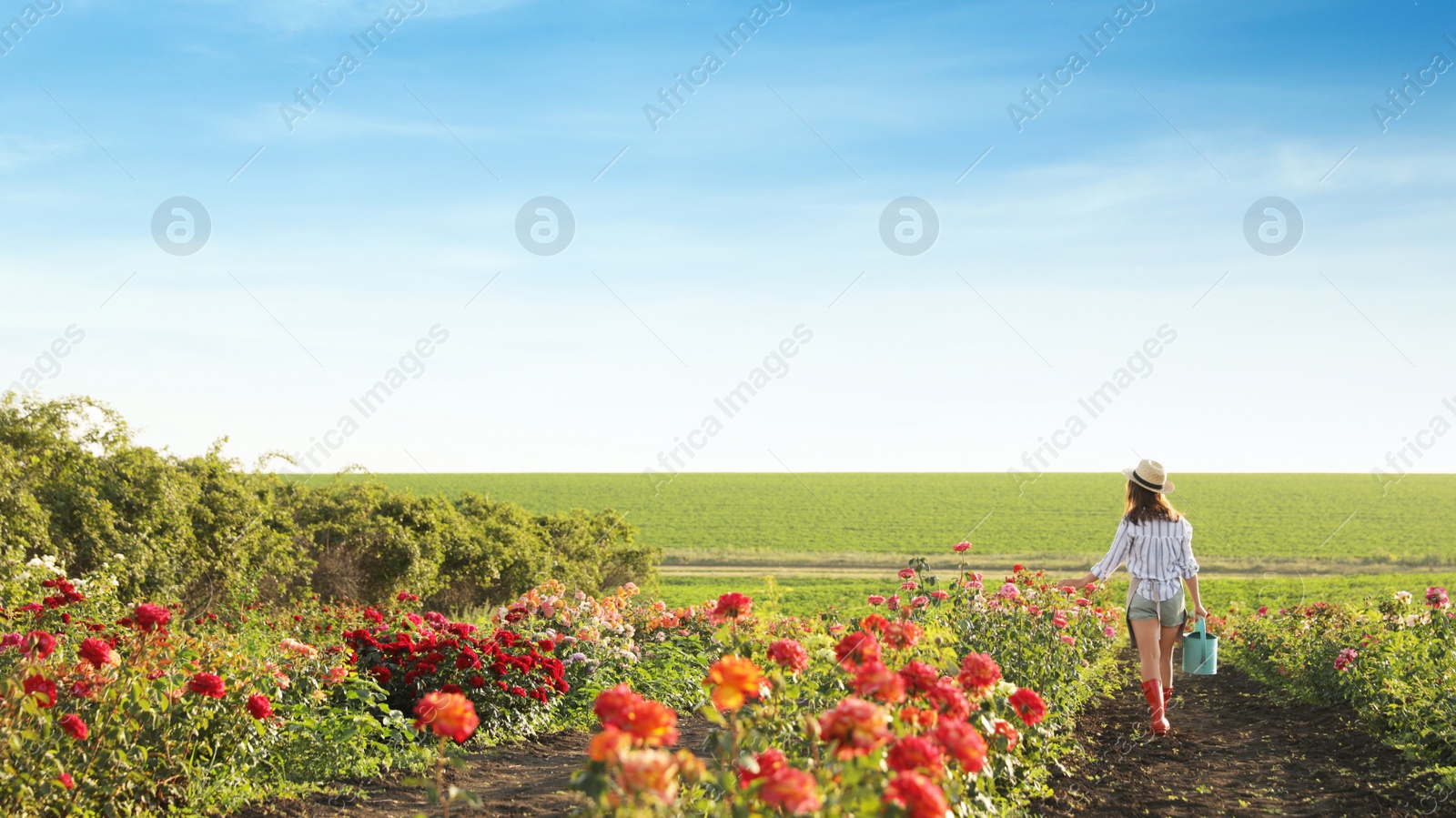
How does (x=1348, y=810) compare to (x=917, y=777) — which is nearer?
(x=917, y=777)

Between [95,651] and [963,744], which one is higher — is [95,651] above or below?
below

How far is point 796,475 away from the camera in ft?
349

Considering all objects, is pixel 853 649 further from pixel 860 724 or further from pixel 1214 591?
pixel 1214 591

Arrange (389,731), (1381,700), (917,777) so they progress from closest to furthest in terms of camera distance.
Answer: (917,777) → (389,731) → (1381,700)

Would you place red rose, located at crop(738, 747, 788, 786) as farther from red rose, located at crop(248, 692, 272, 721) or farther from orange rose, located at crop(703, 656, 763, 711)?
red rose, located at crop(248, 692, 272, 721)

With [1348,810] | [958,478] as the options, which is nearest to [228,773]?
[1348,810]

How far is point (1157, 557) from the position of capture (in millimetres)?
6309

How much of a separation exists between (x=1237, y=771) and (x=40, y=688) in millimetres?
5771

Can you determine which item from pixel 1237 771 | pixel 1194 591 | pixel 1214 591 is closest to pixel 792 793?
pixel 1237 771

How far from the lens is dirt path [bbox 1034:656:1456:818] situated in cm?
459

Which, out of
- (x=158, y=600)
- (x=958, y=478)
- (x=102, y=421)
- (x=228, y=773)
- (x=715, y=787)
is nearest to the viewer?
(x=715, y=787)

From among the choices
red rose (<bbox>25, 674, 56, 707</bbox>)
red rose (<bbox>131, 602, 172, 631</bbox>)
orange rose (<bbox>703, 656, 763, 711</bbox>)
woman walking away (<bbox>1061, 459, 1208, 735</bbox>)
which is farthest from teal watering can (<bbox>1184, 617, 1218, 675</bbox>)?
red rose (<bbox>25, 674, 56, 707</bbox>)

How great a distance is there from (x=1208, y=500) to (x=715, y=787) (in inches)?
3054

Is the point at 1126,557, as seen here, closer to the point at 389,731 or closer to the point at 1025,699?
the point at 1025,699
